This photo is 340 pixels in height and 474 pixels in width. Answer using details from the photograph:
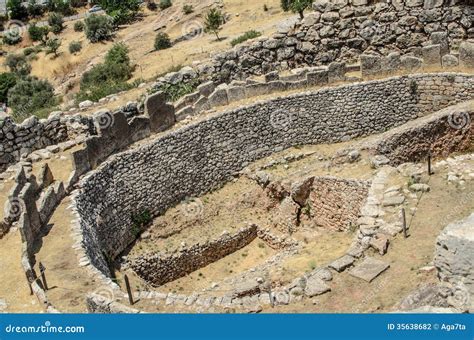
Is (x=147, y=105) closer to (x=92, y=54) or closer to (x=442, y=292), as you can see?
(x=442, y=292)

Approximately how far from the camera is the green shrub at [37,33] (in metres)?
64.6

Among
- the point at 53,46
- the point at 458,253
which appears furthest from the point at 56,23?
the point at 458,253

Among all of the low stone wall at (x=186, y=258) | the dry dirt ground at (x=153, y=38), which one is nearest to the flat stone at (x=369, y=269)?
the low stone wall at (x=186, y=258)

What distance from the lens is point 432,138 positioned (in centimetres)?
1958

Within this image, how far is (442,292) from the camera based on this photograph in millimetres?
10516

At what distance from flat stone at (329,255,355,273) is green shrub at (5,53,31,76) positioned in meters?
47.0

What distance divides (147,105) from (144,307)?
359 inches

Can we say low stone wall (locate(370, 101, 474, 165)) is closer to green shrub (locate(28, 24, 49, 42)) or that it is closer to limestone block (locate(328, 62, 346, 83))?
limestone block (locate(328, 62, 346, 83))

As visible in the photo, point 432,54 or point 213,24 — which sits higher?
point 432,54

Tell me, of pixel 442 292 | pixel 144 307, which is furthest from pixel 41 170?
pixel 442 292

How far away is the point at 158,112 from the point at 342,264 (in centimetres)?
934

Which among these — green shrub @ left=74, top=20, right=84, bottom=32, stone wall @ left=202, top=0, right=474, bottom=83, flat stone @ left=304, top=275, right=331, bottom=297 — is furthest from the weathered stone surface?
green shrub @ left=74, top=20, right=84, bottom=32

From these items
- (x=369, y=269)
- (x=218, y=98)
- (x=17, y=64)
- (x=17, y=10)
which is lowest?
(x=17, y=64)

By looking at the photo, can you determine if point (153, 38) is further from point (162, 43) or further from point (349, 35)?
point (349, 35)
